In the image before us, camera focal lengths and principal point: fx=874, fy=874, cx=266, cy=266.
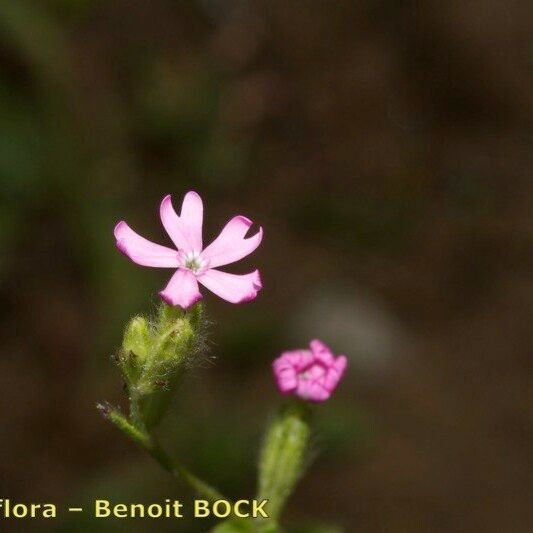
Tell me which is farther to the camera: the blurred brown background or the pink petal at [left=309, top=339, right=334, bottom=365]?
the blurred brown background

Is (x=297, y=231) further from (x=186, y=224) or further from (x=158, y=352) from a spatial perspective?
(x=158, y=352)

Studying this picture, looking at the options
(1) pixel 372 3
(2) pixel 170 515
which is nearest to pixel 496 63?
(1) pixel 372 3

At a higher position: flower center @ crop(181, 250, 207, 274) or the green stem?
flower center @ crop(181, 250, 207, 274)

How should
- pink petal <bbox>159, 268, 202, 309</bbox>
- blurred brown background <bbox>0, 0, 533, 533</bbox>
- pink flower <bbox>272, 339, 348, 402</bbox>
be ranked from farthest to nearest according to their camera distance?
blurred brown background <bbox>0, 0, 533, 533</bbox>, pink flower <bbox>272, 339, 348, 402</bbox>, pink petal <bbox>159, 268, 202, 309</bbox>

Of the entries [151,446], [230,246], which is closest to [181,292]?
[230,246]

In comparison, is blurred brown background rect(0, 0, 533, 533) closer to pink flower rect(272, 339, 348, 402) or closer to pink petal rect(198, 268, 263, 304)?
pink flower rect(272, 339, 348, 402)

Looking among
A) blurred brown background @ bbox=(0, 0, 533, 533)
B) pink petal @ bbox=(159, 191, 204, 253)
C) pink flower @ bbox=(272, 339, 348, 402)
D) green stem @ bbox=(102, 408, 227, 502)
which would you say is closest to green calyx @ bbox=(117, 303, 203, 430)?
green stem @ bbox=(102, 408, 227, 502)

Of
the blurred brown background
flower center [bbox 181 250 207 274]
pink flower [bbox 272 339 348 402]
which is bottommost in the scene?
pink flower [bbox 272 339 348 402]
